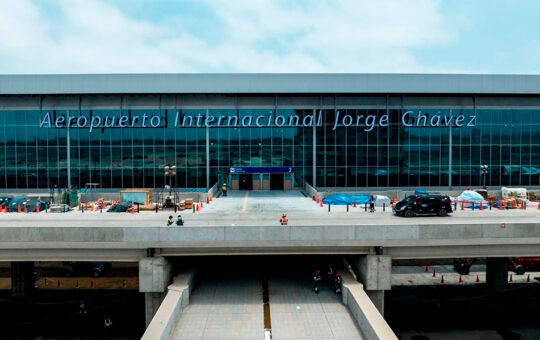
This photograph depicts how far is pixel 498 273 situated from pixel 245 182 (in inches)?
1321

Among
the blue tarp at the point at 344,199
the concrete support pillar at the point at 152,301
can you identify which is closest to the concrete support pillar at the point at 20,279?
the concrete support pillar at the point at 152,301

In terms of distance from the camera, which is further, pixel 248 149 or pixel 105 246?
pixel 248 149

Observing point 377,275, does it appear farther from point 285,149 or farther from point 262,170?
point 285,149

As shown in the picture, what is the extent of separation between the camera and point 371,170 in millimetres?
56250

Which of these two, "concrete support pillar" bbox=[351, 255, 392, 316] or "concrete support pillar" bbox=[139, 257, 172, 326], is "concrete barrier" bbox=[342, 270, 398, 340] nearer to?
"concrete support pillar" bbox=[351, 255, 392, 316]

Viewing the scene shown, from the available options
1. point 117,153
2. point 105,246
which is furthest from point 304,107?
point 105,246

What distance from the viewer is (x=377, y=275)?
28312 millimetres

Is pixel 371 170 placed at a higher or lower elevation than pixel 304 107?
lower

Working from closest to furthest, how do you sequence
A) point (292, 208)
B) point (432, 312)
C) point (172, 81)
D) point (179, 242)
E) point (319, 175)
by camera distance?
point (179, 242), point (432, 312), point (292, 208), point (172, 81), point (319, 175)

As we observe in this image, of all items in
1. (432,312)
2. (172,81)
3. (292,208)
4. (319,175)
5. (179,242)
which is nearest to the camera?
(179,242)

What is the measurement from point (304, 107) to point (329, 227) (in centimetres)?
3118

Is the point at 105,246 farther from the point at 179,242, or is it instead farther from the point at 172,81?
the point at 172,81

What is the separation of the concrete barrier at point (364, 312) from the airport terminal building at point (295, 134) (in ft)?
97.1

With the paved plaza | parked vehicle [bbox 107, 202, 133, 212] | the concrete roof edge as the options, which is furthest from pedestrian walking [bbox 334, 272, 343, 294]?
the concrete roof edge
